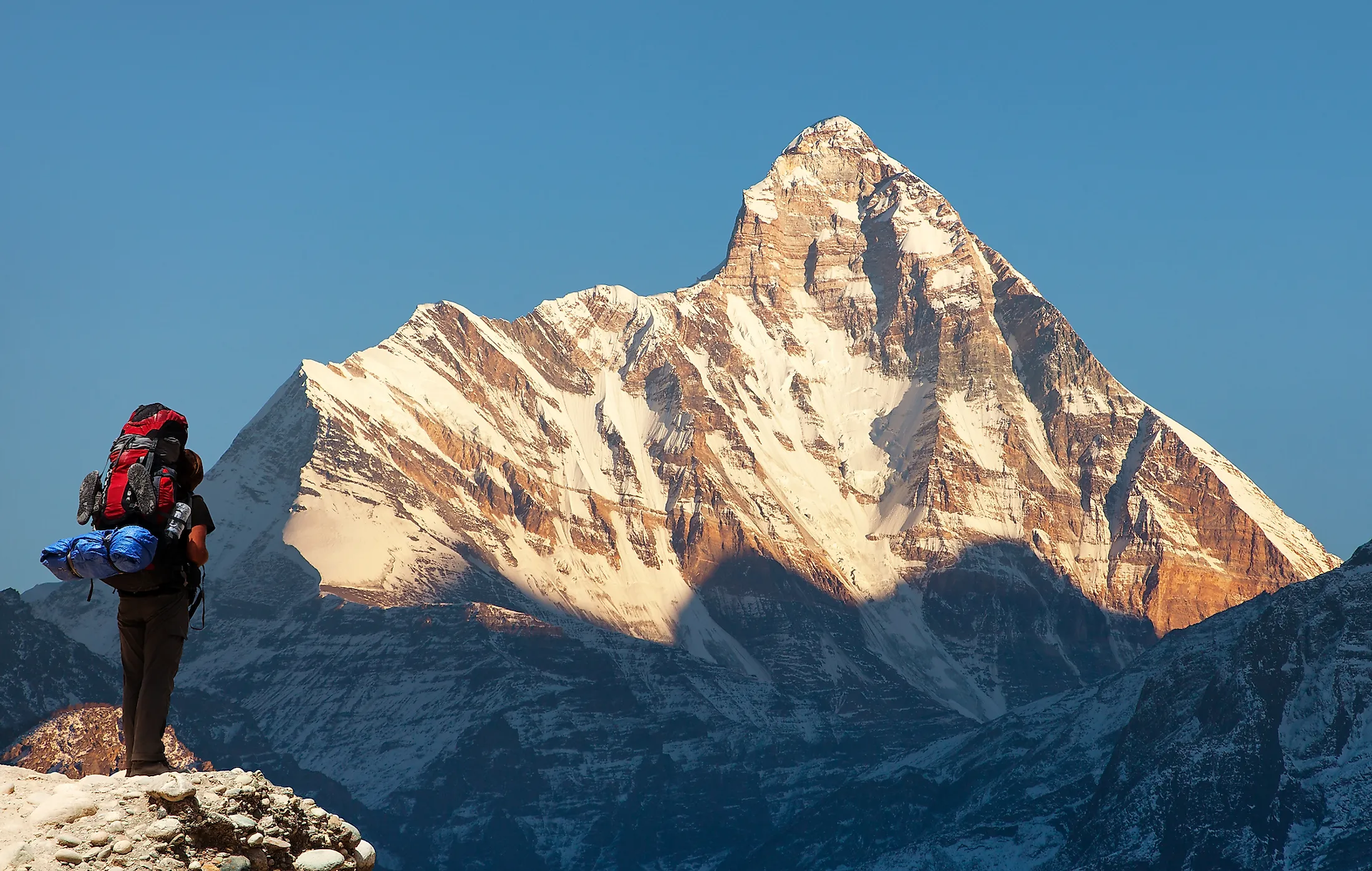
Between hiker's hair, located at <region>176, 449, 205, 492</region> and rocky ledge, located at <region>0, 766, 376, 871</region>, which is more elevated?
hiker's hair, located at <region>176, 449, 205, 492</region>

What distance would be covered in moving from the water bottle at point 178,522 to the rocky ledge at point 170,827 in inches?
89.8

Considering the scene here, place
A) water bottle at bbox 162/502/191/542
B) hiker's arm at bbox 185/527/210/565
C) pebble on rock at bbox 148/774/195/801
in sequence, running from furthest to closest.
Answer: hiker's arm at bbox 185/527/210/565 → water bottle at bbox 162/502/191/542 → pebble on rock at bbox 148/774/195/801

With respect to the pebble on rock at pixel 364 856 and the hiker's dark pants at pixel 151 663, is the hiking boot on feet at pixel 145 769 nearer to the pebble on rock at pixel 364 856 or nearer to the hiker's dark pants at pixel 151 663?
the hiker's dark pants at pixel 151 663

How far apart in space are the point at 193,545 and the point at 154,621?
100 cm

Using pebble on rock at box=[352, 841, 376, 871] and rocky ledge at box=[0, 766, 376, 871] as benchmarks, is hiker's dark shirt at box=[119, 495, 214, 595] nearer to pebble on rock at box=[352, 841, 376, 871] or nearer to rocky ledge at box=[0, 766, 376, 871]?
rocky ledge at box=[0, 766, 376, 871]

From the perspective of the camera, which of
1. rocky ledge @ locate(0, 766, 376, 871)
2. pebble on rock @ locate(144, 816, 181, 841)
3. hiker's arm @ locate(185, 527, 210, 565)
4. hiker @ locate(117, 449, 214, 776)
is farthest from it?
hiker @ locate(117, 449, 214, 776)

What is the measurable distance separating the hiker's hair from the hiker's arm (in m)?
0.56

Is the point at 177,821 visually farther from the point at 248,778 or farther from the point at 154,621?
the point at 154,621

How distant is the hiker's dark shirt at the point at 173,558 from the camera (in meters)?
21.1

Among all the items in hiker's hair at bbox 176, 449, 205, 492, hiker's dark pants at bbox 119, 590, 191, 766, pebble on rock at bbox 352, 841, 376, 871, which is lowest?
pebble on rock at bbox 352, 841, 376, 871

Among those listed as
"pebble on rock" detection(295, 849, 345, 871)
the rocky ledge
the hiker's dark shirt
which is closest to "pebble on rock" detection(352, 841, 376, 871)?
the rocky ledge

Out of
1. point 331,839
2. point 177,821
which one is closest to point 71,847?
point 177,821

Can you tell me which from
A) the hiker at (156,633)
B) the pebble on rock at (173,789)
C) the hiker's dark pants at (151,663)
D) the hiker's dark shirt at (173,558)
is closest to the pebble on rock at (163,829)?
the pebble on rock at (173,789)

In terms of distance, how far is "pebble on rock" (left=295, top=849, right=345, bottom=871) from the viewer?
814 inches
